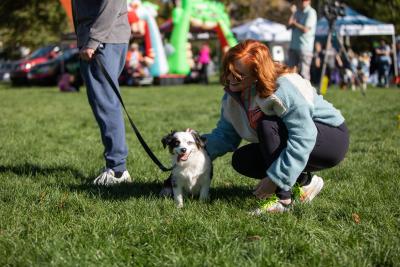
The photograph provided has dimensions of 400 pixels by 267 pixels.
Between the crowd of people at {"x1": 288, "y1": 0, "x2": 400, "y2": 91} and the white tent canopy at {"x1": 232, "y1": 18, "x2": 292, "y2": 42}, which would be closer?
the crowd of people at {"x1": 288, "y1": 0, "x2": 400, "y2": 91}

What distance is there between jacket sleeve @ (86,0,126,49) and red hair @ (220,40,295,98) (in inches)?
52.9

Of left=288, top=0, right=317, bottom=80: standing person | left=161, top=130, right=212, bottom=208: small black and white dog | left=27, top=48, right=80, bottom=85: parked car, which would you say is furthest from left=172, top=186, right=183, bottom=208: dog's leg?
left=27, top=48, right=80, bottom=85: parked car

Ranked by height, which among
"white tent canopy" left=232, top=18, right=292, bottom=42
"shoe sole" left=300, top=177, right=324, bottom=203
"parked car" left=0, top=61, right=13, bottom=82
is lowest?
"parked car" left=0, top=61, right=13, bottom=82

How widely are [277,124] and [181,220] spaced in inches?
33.3

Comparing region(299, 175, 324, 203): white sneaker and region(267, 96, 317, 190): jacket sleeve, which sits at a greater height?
region(267, 96, 317, 190): jacket sleeve

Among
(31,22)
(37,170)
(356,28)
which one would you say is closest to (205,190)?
(37,170)

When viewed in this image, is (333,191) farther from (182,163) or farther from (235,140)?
(182,163)

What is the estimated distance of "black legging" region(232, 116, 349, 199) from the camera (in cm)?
324

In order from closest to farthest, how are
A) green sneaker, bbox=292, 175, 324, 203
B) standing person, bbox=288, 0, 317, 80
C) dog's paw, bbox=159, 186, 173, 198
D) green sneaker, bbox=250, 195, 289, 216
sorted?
green sneaker, bbox=250, 195, 289, 216 → green sneaker, bbox=292, 175, 324, 203 → dog's paw, bbox=159, 186, 173, 198 → standing person, bbox=288, 0, 317, 80

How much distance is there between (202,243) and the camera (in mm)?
2648

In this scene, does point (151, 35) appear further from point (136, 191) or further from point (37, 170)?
point (136, 191)

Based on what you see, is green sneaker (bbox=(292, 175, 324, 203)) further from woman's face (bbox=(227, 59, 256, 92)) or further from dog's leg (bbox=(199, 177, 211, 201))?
woman's face (bbox=(227, 59, 256, 92))

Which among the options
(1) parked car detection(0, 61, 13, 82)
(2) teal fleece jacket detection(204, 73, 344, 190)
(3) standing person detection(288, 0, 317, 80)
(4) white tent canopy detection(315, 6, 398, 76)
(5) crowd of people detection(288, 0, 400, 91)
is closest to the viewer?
(2) teal fleece jacket detection(204, 73, 344, 190)

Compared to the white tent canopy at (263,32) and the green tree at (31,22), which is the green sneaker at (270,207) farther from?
the green tree at (31,22)
